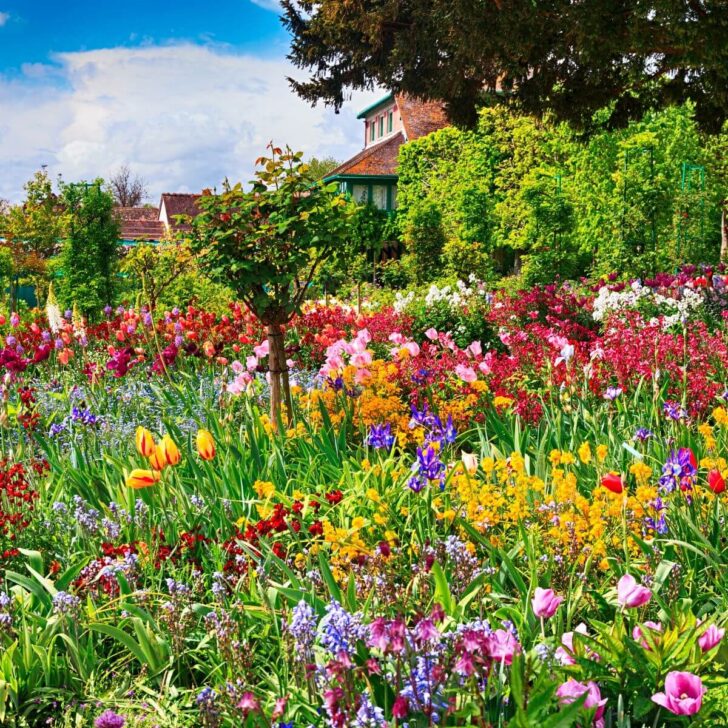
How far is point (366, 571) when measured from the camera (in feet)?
9.14

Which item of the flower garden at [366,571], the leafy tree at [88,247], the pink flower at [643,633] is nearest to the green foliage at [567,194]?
the leafy tree at [88,247]

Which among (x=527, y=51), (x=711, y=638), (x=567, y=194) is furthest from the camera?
(x=567, y=194)

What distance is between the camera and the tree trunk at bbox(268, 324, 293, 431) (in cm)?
525

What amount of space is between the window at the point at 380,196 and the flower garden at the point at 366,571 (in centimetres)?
2782

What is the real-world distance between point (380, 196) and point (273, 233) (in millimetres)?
28121

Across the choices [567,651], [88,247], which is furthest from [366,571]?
[88,247]

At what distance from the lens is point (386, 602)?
243 centimetres

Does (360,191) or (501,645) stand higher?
(360,191)

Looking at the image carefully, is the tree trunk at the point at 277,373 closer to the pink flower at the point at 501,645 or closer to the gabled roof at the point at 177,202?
the pink flower at the point at 501,645

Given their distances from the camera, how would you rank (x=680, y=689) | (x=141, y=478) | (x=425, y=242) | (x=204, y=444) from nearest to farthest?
1. (x=680, y=689)
2. (x=141, y=478)
3. (x=204, y=444)
4. (x=425, y=242)

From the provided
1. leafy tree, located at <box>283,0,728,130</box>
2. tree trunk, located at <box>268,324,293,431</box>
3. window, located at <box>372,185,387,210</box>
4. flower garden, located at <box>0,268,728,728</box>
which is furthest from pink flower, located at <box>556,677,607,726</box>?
window, located at <box>372,185,387,210</box>

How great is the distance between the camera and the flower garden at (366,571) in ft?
6.59

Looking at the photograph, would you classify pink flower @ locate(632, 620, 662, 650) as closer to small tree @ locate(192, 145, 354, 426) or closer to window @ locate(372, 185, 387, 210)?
small tree @ locate(192, 145, 354, 426)

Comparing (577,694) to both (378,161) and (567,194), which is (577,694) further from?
(378,161)
